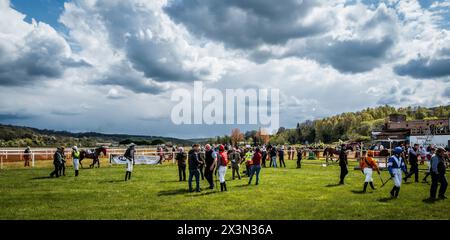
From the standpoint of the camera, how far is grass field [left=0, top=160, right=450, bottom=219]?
1190 centimetres

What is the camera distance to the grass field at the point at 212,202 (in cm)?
1190

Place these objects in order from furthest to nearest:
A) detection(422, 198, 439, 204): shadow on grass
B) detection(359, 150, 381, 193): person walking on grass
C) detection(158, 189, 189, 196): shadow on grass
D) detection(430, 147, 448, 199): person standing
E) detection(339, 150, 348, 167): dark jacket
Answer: detection(339, 150, 348, 167): dark jacket, detection(359, 150, 381, 193): person walking on grass, detection(158, 189, 189, 196): shadow on grass, detection(430, 147, 448, 199): person standing, detection(422, 198, 439, 204): shadow on grass

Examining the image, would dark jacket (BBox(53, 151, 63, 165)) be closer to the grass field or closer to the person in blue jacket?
the grass field

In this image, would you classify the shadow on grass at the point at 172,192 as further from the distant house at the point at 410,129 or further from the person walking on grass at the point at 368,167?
the distant house at the point at 410,129

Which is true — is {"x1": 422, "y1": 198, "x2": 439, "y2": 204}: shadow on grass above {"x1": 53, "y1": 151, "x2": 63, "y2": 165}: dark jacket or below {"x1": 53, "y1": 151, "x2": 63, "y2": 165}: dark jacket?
below

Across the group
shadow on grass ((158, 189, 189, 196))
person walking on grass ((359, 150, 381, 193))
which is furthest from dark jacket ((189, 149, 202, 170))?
person walking on grass ((359, 150, 381, 193))

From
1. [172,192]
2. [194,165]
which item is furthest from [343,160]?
[172,192]

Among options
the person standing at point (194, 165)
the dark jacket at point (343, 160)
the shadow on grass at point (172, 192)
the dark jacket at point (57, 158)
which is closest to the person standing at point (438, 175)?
the dark jacket at point (343, 160)

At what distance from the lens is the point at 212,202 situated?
1420cm

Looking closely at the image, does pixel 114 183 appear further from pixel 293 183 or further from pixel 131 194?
pixel 293 183

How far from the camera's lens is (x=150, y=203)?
13.9 meters
